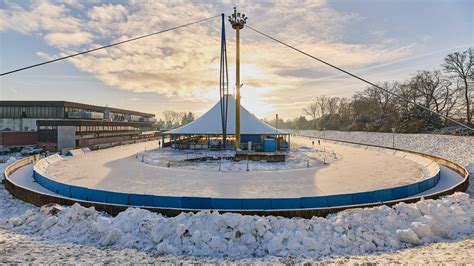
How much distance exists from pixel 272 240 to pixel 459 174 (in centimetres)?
1560

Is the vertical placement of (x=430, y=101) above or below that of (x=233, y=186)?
above

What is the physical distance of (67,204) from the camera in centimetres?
1022

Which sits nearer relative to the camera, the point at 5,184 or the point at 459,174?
the point at 5,184

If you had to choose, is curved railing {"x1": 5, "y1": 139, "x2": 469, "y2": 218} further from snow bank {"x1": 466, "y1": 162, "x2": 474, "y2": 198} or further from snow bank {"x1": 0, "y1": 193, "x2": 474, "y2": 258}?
snow bank {"x1": 466, "y1": 162, "x2": 474, "y2": 198}

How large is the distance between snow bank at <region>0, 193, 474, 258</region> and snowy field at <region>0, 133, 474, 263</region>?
0.03m

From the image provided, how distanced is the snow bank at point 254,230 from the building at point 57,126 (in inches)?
1043

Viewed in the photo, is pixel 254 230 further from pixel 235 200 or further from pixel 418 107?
pixel 418 107

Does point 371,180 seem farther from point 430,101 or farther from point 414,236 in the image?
point 430,101

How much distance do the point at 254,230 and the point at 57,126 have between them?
1545 inches

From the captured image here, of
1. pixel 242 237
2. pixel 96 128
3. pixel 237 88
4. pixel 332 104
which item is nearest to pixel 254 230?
pixel 242 237

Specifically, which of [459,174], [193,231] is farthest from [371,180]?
[193,231]

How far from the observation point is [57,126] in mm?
37781

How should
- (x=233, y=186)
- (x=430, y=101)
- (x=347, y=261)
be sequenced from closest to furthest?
1. (x=347, y=261)
2. (x=233, y=186)
3. (x=430, y=101)

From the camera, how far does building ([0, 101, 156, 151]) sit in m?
37.4
